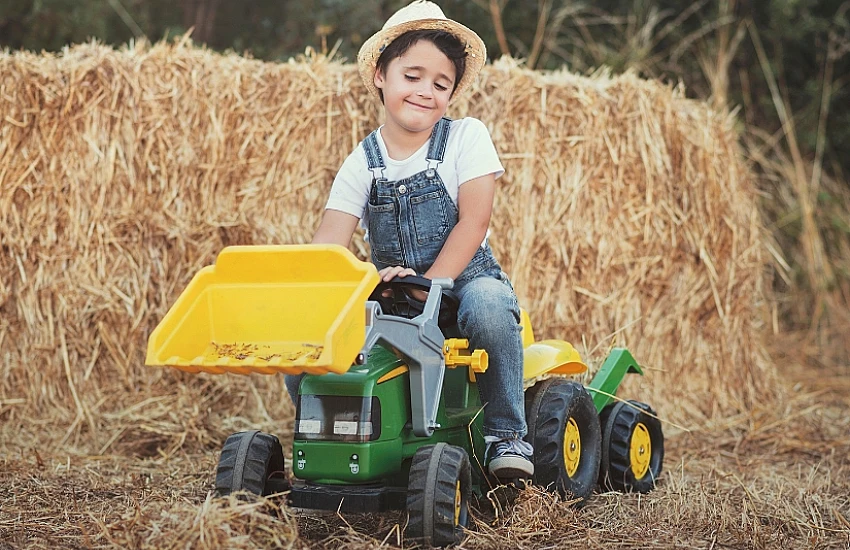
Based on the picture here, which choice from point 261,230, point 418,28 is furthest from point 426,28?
point 261,230

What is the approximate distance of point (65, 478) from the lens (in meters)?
3.80

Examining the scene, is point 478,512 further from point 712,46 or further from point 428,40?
point 712,46

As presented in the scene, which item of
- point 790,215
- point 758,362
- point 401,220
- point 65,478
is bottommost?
point 65,478

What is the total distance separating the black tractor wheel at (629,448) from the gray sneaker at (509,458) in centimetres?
58

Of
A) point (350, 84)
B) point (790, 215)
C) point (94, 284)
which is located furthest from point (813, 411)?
point (94, 284)

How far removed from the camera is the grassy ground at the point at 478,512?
2.61 m

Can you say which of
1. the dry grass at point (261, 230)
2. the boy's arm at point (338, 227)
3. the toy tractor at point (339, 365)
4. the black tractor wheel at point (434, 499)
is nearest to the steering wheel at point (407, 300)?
the toy tractor at point (339, 365)

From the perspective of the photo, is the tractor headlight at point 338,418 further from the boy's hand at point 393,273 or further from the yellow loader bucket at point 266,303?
the boy's hand at point 393,273

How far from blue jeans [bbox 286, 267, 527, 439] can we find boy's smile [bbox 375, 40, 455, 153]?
539mm

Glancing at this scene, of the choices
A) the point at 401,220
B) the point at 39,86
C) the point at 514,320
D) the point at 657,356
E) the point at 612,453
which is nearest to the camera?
the point at 514,320

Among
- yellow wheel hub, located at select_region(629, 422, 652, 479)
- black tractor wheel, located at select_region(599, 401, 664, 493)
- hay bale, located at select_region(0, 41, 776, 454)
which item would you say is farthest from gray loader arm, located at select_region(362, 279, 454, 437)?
hay bale, located at select_region(0, 41, 776, 454)

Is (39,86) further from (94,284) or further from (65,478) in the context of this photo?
(65,478)

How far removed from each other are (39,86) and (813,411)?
4.08 m

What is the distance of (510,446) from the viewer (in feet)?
10.2
